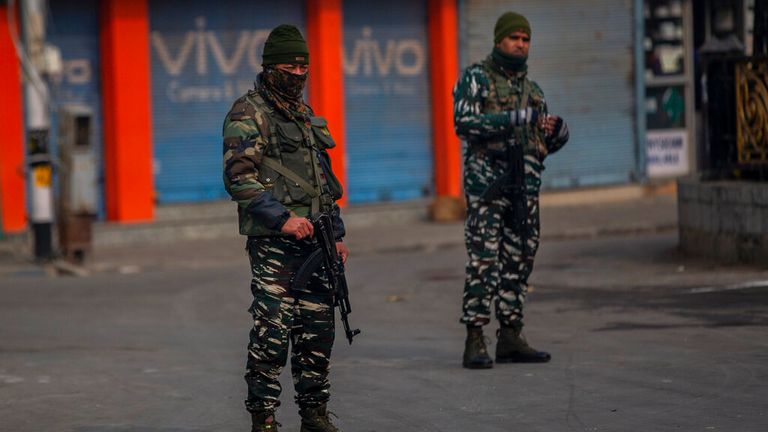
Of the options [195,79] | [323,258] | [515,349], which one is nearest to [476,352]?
[515,349]

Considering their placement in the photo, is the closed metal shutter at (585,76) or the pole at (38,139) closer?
the pole at (38,139)

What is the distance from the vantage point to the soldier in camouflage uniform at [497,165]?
29.5 feet

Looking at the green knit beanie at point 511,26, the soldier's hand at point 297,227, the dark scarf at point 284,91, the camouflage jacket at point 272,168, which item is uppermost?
the green knit beanie at point 511,26

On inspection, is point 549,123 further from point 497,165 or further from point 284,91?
point 284,91

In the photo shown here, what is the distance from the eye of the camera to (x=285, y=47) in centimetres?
686

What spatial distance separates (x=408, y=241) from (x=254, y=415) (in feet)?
39.1

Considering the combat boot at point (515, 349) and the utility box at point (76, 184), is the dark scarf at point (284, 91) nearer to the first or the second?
the combat boot at point (515, 349)

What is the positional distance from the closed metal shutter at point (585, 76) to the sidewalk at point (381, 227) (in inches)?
29.6

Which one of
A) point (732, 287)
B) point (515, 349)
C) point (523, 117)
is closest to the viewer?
point (523, 117)

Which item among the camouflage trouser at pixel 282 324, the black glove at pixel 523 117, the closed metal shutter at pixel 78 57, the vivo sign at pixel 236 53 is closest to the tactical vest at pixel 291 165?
the camouflage trouser at pixel 282 324

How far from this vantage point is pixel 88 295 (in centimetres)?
1433

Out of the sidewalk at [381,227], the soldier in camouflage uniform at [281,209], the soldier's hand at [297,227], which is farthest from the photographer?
the sidewalk at [381,227]

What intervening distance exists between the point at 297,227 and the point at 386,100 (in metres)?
15.7

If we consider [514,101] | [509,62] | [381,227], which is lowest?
[381,227]
